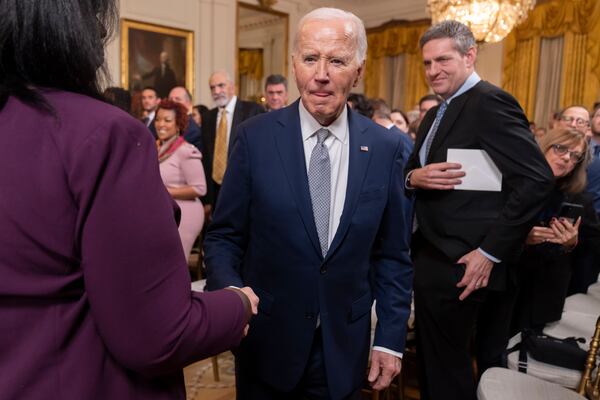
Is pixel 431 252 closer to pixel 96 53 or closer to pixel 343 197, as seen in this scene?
pixel 343 197

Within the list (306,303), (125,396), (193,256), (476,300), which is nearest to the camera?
(125,396)

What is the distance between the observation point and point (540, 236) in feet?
8.02

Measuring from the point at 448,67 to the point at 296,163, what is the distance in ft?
3.86

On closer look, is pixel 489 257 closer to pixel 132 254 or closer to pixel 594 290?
pixel 594 290

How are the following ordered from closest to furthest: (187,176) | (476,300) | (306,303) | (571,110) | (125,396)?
1. (125,396)
2. (306,303)
3. (476,300)
4. (187,176)
5. (571,110)

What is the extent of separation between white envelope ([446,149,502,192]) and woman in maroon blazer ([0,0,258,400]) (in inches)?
62.9

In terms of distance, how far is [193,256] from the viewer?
611 centimetres

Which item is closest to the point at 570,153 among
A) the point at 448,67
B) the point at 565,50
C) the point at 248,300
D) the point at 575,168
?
the point at 575,168

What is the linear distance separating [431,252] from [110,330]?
5.79 feet

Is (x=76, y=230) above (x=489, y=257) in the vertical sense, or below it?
above

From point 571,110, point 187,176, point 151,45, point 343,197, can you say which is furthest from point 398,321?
point 151,45

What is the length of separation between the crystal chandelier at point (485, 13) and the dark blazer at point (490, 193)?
2885mm

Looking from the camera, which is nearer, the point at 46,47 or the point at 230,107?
the point at 46,47

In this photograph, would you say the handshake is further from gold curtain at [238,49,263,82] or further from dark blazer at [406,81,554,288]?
gold curtain at [238,49,263,82]
